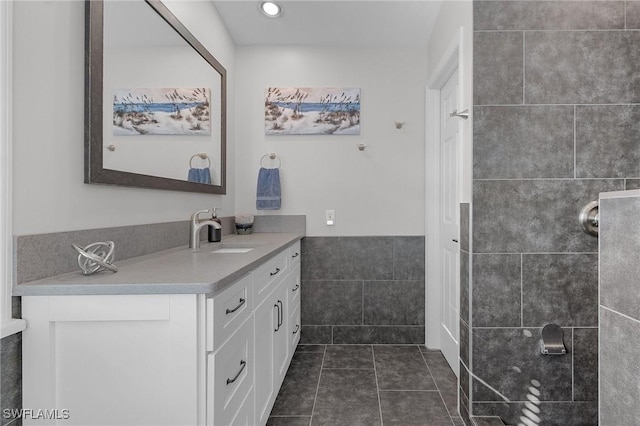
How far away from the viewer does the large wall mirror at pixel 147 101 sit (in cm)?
143

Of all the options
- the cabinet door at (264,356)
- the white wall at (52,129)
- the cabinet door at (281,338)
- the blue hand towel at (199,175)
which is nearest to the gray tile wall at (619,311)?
the cabinet door at (264,356)

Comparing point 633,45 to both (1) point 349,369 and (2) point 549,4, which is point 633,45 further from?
(1) point 349,369

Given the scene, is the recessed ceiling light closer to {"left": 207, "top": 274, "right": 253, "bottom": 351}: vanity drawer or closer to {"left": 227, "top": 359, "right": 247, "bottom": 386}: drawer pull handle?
{"left": 207, "top": 274, "right": 253, "bottom": 351}: vanity drawer

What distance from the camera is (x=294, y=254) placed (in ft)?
8.95

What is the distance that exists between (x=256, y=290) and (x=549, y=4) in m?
1.98

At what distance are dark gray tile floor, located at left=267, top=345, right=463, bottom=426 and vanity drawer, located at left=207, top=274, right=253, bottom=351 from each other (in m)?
0.89

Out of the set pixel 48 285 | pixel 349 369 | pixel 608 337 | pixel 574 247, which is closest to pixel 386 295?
pixel 349 369

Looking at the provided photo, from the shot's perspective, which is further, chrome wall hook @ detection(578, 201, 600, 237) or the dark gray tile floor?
the dark gray tile floor

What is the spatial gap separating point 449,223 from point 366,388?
1.26m

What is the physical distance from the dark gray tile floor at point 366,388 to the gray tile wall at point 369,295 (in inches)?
4.1

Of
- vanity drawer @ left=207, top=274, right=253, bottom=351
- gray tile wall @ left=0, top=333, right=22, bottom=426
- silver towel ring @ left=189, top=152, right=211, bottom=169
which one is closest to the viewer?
gray tile wall @ left=0, top=333, right=22, bottom=426

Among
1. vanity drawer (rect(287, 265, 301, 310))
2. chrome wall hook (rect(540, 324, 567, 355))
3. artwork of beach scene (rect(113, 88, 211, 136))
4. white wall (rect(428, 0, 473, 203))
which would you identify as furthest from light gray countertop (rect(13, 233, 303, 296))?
chrome wall hook (rect(540, 324, 567, 355))

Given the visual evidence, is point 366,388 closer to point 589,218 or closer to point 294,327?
point 294,327

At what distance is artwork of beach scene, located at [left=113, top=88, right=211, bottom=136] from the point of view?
5.23ft
